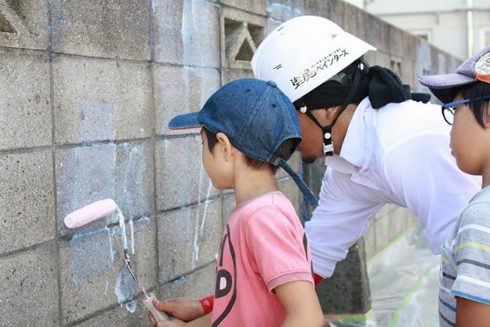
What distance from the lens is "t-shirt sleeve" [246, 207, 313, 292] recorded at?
1.95m

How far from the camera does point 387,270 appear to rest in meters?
6.25

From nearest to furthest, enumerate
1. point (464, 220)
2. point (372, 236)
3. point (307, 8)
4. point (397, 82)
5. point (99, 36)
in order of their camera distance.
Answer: point (464, 220), point (99, 36), point (397, 82), point (307, 8), point (372, 236)

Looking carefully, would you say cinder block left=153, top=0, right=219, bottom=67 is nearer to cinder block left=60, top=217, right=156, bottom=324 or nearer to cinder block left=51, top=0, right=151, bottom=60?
cinder block left=51, top=0, right=151, bottom=60

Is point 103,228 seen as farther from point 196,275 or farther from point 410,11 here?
point 410,11

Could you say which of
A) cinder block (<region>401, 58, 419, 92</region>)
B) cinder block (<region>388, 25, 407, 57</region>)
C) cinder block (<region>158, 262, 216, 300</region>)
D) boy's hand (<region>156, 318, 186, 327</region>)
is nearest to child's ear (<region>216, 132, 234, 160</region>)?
boy's hand (<region>156, 318, 186, 327</region>)

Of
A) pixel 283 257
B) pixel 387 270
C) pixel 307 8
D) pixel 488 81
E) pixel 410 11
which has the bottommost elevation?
pixel 387 270

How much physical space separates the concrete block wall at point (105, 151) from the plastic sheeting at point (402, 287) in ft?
5.45

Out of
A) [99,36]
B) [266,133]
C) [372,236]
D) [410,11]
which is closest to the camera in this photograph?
[266,133]

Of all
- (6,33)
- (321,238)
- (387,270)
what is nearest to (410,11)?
(387,270)

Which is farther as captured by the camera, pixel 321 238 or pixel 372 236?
pixel 372 236

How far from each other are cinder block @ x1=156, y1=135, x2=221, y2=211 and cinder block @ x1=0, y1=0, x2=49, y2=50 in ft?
2.82

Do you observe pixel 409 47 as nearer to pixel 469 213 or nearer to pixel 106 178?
pixel 106 178

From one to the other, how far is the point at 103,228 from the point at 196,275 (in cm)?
79

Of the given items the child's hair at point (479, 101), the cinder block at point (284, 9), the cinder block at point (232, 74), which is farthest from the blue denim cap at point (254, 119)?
the cinder block at point (284, 9)
